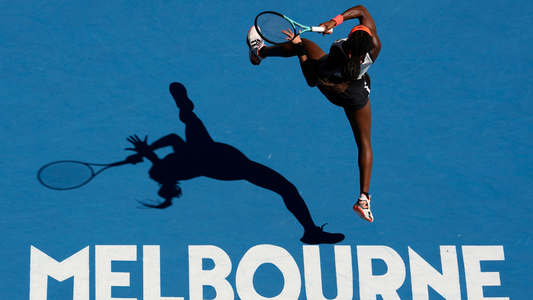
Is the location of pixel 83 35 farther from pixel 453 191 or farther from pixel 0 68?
pixel 453 191

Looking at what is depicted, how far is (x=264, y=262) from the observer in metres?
5.93

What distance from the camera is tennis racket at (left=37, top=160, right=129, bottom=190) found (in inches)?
243

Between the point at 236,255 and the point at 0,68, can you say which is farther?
the point at 0,68

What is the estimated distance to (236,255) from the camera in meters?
5.96

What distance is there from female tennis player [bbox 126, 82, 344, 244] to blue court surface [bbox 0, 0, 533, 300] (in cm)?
3

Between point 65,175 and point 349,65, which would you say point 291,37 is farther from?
point 65,175

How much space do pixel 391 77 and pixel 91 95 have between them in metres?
4.05

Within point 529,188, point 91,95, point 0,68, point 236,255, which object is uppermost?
point 0,68

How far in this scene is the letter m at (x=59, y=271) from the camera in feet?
19.4

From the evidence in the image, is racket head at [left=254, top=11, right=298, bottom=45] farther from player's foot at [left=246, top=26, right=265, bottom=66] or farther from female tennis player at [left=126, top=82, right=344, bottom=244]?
female tennis player at [left=126, top=82, right=344, bottom=244]

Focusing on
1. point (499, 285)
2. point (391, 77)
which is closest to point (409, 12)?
point (391, 77)

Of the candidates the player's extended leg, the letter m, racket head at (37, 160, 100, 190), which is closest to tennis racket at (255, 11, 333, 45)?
the player's extended leg

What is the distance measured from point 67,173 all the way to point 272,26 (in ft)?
11.1

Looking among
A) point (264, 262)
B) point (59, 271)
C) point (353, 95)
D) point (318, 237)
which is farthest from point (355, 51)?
point (59, 271)
